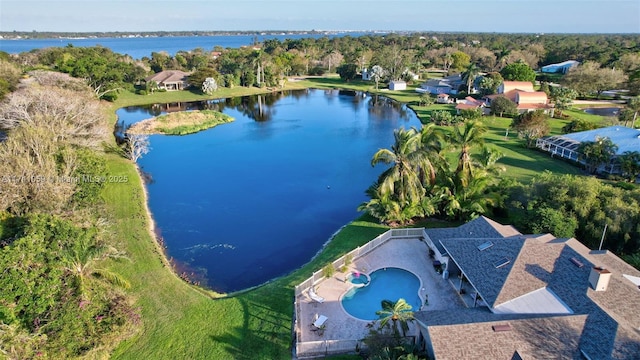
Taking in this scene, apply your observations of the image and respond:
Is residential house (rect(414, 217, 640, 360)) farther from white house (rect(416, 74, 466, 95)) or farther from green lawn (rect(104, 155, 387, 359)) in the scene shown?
white house (rect(416, 74, 466, 95))

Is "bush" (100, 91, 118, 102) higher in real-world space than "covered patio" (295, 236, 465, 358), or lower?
higher

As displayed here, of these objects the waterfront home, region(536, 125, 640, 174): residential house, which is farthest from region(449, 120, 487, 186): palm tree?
region(536, 125, 640, 174): residential house

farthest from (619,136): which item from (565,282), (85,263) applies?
(85,263)

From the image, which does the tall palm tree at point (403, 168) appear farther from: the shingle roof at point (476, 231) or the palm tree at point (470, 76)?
the palm tree at point (470, 76)

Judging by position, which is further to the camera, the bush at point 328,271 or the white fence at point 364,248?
the bush at point 328,271

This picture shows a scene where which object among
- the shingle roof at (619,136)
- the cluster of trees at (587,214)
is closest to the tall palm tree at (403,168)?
the cluster of trees at (587,214)

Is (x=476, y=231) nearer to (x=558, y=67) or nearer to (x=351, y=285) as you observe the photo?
(x=351, y=285)

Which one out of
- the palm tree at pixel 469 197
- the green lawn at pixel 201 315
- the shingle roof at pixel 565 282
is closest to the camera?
the shingle roof at pixel 565 282
